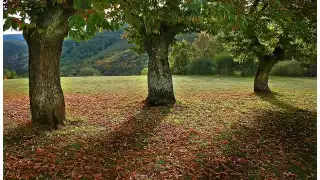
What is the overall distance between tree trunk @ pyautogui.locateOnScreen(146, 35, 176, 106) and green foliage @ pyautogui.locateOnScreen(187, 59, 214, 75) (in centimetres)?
5446

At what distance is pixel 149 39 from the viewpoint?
19.1 m

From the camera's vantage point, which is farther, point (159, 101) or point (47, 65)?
point (159, 101)

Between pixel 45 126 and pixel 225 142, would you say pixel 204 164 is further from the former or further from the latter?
pixel 45 126

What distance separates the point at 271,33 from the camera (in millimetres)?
22281

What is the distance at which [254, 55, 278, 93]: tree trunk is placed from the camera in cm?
2664

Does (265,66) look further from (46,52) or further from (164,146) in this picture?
(46,52)

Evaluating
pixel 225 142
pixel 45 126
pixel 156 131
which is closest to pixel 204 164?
pixel 225 142

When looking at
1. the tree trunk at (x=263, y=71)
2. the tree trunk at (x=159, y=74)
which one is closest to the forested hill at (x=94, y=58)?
the tree trunk at (x=263, y=71)

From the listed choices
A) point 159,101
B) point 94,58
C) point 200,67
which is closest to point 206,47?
point 200,67

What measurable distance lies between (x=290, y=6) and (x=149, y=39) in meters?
7.47

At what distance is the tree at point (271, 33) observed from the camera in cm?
1622

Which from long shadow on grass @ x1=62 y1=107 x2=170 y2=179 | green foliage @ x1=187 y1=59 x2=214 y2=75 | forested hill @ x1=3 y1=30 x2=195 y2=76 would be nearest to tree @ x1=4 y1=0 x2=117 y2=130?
long shadow on grass @ x1=62 y1=107 x2=170 y2=179

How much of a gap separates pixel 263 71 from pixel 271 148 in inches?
699

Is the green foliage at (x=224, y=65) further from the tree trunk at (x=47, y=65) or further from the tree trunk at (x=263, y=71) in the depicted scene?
the tree trunk at (x=47, y=65)
